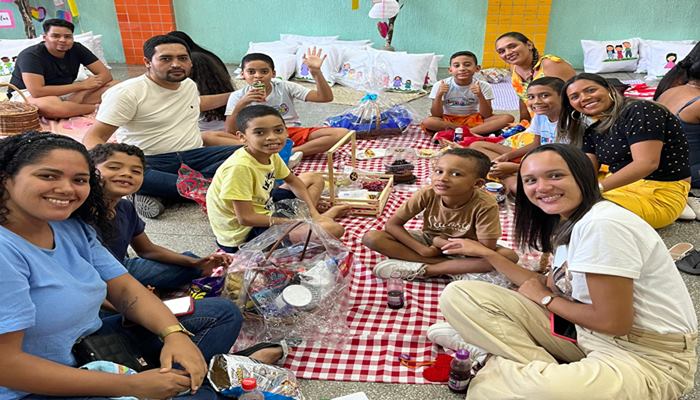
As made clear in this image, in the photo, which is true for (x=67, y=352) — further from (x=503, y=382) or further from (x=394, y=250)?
(x=394, y=250)

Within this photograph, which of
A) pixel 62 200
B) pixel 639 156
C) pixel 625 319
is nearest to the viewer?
pixel 62 200

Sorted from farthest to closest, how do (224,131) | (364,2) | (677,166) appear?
(364,2) → (224,131) → (677,166)

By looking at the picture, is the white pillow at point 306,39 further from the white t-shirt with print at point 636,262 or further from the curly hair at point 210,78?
the white t-shirt with print at point 636,262

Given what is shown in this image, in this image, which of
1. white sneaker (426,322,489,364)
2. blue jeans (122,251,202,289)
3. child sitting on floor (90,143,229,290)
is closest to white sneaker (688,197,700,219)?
white sneaker (426,322,489,364)

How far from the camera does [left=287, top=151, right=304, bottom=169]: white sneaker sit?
12.3 feet

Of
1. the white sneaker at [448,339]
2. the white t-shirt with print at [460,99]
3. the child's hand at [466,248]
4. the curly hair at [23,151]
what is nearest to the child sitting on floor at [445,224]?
the child's hand at [466,248]

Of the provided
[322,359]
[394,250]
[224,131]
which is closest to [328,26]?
[224,131]

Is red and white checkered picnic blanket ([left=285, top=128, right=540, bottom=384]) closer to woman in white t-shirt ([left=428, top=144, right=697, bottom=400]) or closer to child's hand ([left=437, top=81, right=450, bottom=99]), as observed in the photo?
woman in white t-shirt ([left=428, top=144, right=697, bottom=400])

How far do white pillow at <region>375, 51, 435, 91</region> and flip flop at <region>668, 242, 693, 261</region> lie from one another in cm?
370

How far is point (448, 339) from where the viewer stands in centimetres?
199

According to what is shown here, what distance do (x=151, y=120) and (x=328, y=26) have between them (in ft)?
13.6

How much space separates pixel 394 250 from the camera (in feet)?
8.57

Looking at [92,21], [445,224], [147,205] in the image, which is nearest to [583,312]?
[445,224]

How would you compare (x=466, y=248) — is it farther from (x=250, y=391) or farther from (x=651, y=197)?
(x=651, y=197)
